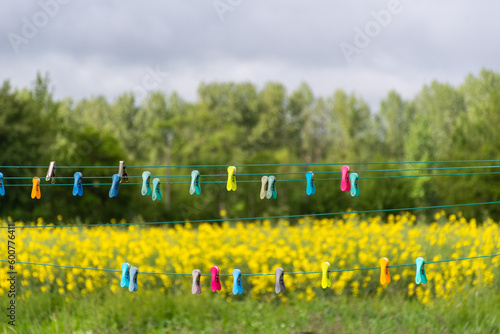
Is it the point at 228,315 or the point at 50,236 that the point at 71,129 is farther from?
the point at 228,315

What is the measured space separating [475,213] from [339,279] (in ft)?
68.0

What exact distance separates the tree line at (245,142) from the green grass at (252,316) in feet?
41.9

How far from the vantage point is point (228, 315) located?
221 inches

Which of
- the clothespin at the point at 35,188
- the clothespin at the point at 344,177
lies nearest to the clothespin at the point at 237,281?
the clothespin at the point at 344,177

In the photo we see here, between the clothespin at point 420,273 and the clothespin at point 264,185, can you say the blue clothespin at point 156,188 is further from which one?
the clothespin at point 420,273

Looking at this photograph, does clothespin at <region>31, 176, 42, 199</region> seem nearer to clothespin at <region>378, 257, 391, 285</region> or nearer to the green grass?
the green grass

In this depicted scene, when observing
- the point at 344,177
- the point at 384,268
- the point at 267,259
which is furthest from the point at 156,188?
the point at 267,259

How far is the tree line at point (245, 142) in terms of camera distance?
23953 mm

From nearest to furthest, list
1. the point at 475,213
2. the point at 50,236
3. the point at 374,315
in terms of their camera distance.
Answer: the point at 374,315 < the point at 50,236 < the point at 475,213

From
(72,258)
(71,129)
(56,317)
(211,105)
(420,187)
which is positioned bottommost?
(56,317)

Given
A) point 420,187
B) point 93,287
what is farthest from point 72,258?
point 420,187

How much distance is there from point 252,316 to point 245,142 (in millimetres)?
31809

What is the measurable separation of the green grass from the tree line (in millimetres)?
12781

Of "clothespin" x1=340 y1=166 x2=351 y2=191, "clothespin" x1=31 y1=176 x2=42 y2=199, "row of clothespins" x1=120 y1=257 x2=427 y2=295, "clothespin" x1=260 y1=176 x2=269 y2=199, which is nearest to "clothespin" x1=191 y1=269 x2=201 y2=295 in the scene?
"row of clothespins" x1=120 y1=257 x2=427 y2=295
